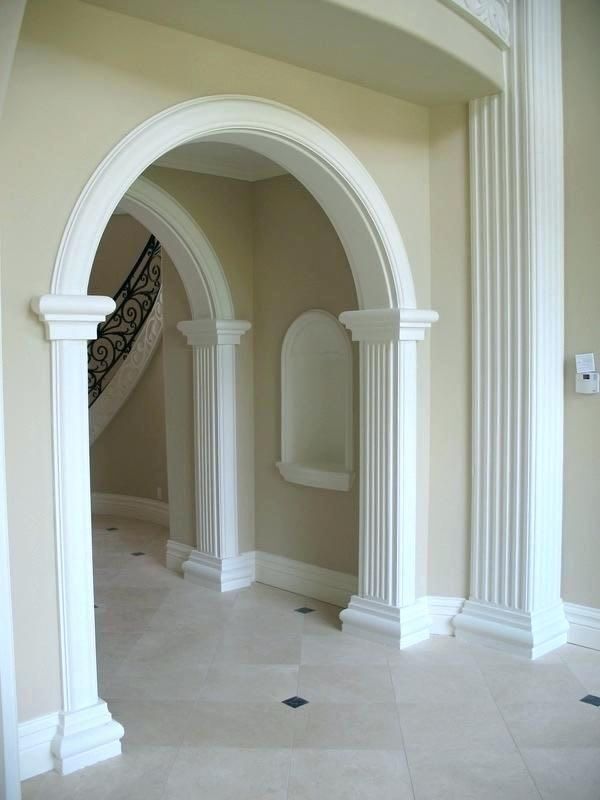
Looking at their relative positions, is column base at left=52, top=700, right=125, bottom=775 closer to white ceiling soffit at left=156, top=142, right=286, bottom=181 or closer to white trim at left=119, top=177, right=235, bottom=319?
white trim at left=119, top=177, right=235, bottom=319

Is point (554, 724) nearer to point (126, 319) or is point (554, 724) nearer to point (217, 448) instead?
point (217, 448)

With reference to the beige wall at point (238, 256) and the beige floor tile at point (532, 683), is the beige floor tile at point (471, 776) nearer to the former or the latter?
the beige floor tile at point (532, 683)

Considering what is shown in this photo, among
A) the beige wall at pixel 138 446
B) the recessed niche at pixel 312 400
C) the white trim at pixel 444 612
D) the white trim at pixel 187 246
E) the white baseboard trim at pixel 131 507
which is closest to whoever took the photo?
the white trim at pixel 444 612

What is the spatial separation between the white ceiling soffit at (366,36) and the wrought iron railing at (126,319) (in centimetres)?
457

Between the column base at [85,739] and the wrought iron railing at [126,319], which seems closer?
the column base at [85,739]

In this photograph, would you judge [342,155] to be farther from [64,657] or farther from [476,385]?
[64,657]

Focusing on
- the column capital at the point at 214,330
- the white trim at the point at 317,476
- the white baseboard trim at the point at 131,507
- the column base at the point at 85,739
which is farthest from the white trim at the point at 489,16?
the white baseboard trim at the point at 131,507

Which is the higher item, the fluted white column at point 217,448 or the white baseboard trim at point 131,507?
the fluted white column at point 217,448

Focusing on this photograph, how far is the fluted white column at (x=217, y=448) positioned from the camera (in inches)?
238

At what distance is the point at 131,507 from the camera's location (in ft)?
28.5

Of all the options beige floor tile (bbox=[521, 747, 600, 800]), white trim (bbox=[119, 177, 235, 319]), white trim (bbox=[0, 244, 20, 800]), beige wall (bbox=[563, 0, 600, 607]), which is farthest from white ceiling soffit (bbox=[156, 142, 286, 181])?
beige floor tile (bbox=[521, 747, 600, 800])

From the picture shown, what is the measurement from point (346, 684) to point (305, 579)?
1576mm

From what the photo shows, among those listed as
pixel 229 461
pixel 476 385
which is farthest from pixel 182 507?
pixel 476 385

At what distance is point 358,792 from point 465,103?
3.73 metres
